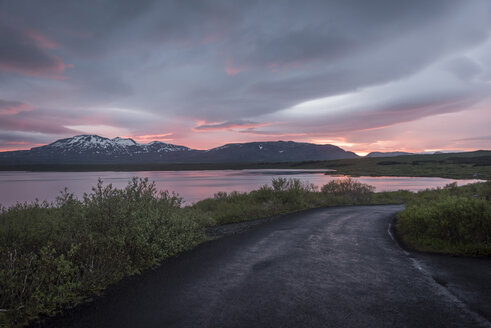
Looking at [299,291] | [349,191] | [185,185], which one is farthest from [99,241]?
[185,185]

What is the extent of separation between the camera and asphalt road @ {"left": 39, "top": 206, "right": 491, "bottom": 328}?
5.26 meters

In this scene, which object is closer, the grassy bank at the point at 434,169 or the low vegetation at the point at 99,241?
the low vegetation at the point at 99,241

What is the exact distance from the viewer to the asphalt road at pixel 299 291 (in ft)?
17.3

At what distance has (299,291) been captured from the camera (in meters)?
6.52

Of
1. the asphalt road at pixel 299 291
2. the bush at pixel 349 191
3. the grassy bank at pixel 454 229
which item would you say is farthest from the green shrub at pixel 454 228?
the bush at pixel 349 191

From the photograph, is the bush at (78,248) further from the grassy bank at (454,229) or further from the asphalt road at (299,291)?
the grassy bank at (454,229)

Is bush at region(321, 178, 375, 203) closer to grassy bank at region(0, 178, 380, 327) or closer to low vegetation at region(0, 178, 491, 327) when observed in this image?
low vegetation at region(0, 178, 491, 327)

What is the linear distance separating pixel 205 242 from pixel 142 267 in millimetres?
3718

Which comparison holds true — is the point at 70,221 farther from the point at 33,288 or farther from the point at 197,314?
the point at 197,314

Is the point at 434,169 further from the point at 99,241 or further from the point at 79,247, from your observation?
the point at 79,247

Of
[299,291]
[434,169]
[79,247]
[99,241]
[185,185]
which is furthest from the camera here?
[434,169]

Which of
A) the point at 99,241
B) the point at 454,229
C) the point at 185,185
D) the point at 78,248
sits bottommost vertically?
the point at 185,185

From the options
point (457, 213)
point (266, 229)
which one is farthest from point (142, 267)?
point (457, 213)

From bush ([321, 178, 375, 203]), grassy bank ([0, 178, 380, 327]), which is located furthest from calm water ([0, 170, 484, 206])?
grassy bank ([0, 178, 380, 327])
